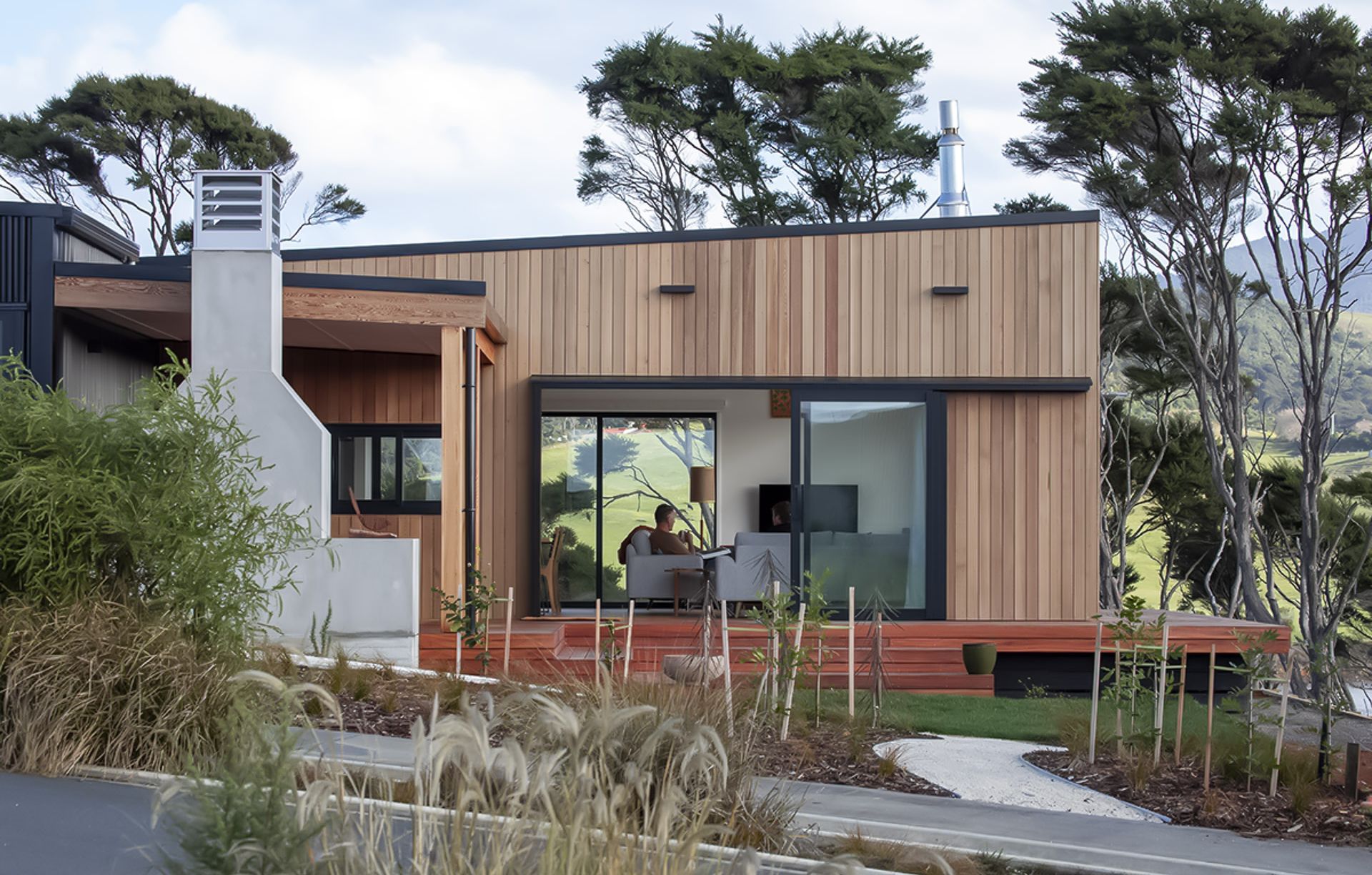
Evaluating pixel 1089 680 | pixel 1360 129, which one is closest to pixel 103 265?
pixel 1089 680

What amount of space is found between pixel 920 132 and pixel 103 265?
1805cm

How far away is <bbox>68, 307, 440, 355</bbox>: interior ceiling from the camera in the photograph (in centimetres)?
924

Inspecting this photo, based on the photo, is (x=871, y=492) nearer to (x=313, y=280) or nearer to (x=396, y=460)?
(x=396, y=460)

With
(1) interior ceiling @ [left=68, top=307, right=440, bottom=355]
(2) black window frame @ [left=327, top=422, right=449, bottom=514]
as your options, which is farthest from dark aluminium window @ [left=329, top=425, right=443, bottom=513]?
(1) interior ceiling @ [left=68, top=307, right=440, bottom=355]

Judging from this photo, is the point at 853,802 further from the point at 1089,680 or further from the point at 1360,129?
the point at 1360,129

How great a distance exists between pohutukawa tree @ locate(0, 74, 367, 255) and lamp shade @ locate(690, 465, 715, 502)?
14648 mm

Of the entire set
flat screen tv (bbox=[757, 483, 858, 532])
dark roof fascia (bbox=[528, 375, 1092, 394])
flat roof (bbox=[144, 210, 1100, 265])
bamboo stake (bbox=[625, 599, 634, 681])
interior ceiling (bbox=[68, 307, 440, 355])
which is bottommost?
bamboo stake (bbox=[625, 599, 634, 681])

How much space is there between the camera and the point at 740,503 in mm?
13891

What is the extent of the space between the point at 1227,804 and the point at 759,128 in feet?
67.8

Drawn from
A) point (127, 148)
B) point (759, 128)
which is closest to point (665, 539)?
point (759, 128)

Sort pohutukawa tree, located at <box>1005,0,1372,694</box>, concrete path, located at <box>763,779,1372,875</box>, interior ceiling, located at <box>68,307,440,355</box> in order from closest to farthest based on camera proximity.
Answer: concrete path, located at <box>763,779,1372,875</box> < interior ceiling, located at <box>68,307,440,355</box> < pohutukawa tree, located at <box>1005,0,1372,694</box>

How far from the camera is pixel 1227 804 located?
493 cm

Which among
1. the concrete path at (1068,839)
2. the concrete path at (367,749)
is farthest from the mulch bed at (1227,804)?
the concrete path at (367,749)

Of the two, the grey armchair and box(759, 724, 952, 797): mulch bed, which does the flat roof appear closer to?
the grey armchair
